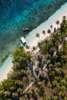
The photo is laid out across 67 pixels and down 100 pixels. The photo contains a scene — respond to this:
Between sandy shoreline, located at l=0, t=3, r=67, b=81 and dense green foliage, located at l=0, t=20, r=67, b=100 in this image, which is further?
sandy shoreline, located at l=0, t=3, r=67, b=81

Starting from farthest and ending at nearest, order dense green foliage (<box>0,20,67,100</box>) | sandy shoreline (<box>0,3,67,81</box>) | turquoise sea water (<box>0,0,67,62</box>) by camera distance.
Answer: turquoise sea water (<box>0,0,67,62</box>) → sandy shoreline (<box>0,3,67,81</box>) → dense green foliage (<box>0,20,67,100</box>)

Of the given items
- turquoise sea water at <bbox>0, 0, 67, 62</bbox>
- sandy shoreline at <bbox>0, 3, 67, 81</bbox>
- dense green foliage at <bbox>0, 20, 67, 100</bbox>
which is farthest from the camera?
turquoise sea water at <bbox>0, 0, 67, 62</bbox>

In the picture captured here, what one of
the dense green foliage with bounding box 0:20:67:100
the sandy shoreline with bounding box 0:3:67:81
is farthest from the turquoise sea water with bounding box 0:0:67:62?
the dense green foliage with bounding box 0:20:67:100

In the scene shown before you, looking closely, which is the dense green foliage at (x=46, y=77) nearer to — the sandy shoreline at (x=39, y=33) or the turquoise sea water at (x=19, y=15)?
the sandy shoreline at (x=39, y=33)

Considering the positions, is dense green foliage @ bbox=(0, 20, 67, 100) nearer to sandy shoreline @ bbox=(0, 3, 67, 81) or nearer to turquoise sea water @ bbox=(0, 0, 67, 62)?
sandy shoreline @ bbox=(0, 3, 67, 81)

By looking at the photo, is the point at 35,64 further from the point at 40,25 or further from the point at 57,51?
the point at 40,25

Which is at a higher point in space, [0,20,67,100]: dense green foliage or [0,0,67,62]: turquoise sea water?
[0,0,67,62]: turquoise sea water
